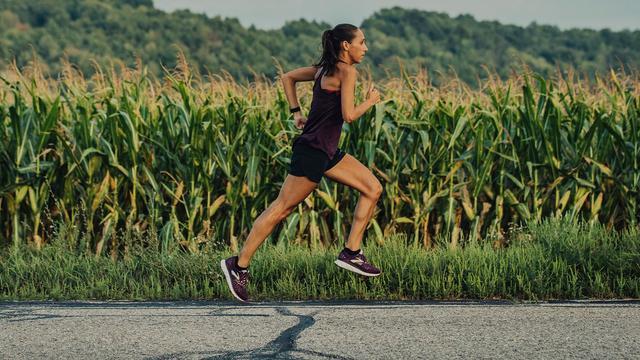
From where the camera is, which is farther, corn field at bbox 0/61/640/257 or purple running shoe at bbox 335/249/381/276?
corn field at bbox 0/61/640/257

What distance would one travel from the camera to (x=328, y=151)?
6797 mm

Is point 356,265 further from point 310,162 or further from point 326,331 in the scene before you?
point 326,331

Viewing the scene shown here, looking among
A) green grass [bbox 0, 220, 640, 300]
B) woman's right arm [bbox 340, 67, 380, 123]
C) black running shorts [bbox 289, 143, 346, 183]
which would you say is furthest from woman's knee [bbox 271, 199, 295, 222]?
woman's right arm [bbox 340, 67, 380, 123]

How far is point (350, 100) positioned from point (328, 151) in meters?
0.43

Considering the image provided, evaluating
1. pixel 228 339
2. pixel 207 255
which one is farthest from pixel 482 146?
Result: pixel 228 339

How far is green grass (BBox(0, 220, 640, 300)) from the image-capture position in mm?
7320

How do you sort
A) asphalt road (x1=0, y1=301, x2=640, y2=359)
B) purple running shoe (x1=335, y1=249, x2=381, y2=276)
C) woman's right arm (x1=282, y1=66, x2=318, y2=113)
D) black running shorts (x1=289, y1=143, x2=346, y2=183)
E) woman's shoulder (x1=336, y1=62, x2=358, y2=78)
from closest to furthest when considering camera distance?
asphalt road (x1=0, y1=301, x2=640, y2=359)
woman's shoulder (x1=336, y1=62, x2=358, y2=78)
black running shorts (x1=289, y1=143, x2=346, y2=183)
purple running shoe (x1=335, y1=249, x2=381, y2=276)
woman's right arm (x1=282, y1=66, x2=318, y2=113)

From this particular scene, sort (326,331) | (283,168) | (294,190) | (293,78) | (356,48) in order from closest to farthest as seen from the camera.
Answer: (326,331) < (356,48) < (294,190) < (293,78) < (283,168)

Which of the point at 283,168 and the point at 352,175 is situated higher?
the point at 283,168

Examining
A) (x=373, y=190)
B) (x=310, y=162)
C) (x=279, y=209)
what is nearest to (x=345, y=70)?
(x=310, y=162)

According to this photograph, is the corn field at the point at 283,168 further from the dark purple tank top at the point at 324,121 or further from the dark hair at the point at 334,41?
the dark hair at the point at 334,41

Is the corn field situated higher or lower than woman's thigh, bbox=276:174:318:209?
higher

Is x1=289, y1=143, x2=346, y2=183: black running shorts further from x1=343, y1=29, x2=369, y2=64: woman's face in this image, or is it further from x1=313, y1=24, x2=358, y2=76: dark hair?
x1=343, y1=29, x2=369, y2=64: woman's face

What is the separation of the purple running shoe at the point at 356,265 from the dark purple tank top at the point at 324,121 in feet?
2.69
